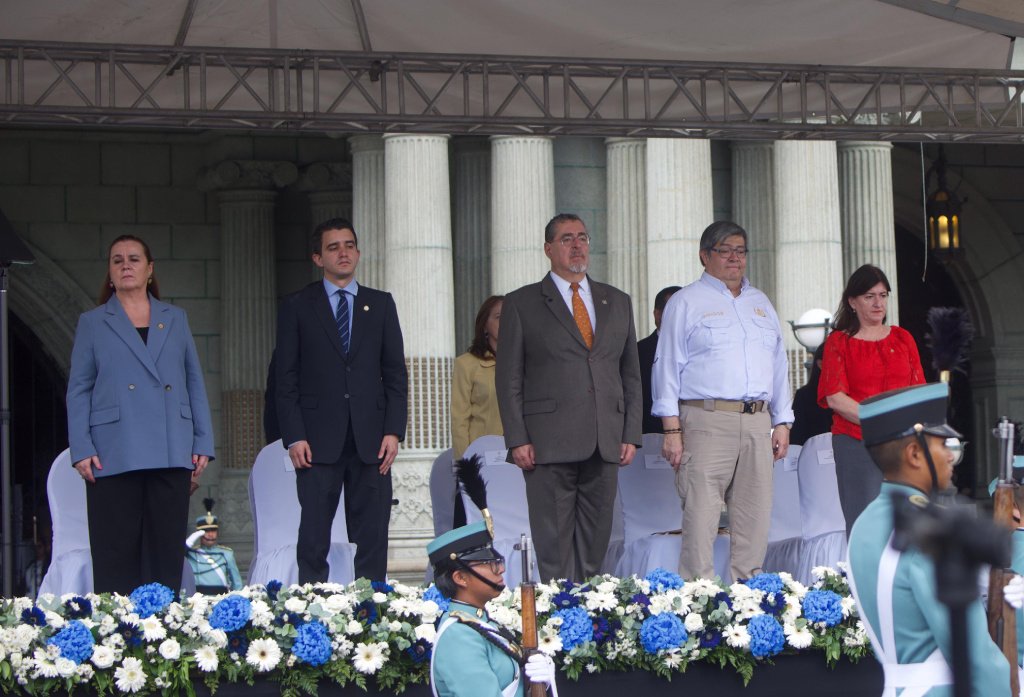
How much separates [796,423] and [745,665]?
3.52 meters

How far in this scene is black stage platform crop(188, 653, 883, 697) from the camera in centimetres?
490

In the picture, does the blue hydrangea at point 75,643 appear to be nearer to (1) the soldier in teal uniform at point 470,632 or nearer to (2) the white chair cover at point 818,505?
(1) the soldier in teal uniform at point 470,632

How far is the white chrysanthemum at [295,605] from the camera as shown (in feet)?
16.5

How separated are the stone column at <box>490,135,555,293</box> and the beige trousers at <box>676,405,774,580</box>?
218 inches

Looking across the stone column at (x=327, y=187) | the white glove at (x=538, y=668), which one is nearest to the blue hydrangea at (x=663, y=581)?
the white glove at (x=538, y=668)

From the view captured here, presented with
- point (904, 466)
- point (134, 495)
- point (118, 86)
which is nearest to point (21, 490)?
point (118, 86)

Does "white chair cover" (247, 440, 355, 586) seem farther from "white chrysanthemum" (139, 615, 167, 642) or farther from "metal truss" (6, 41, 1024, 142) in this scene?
"white chrysanthemum" (139, 615, 167, 642)

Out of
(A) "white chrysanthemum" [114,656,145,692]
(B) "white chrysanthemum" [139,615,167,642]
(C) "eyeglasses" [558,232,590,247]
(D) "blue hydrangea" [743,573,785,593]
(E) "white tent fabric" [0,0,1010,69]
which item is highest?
(E) "white tent fabric" [0,0,1010,69]

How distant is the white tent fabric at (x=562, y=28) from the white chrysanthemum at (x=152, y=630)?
13.6 ft

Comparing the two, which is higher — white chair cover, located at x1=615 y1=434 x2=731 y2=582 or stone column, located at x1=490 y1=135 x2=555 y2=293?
stone column, located at x1=490 y1=135 x2=555 y2=293

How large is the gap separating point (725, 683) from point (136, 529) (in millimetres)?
2442

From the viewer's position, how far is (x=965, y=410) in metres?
16.9

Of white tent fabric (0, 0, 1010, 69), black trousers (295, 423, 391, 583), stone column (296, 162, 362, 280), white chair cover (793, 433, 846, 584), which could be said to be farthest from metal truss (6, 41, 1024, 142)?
stone column (296, 162, 362, 280)

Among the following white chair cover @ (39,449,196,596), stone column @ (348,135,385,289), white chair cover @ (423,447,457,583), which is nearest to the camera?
white chair cover @ (39,449,196,596)
